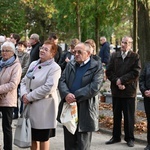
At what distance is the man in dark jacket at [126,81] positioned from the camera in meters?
6.71

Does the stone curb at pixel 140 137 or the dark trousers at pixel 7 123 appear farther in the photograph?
the stone curb at pixel 140 137

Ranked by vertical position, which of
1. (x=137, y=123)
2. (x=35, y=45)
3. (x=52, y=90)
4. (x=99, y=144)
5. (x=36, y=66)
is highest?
(x=35, y=45)

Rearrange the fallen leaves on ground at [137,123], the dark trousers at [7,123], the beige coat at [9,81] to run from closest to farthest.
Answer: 1. the beige coat at [9,81]
2. the dark trousers at [7,123]
3. the fallen leaves on ground at [137,123]

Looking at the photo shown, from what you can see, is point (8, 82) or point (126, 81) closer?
point (8, 82)

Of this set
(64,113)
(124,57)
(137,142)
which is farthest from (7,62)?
(137,142)

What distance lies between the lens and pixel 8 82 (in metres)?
5.68

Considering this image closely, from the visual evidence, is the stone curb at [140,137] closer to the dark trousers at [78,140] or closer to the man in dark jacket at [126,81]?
the man in dark jacket at [126,81]

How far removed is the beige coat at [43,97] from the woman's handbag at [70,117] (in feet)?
0.44

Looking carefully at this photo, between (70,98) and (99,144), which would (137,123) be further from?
(70,98)

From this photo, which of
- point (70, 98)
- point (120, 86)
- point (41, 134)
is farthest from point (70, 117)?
point (120, 86)

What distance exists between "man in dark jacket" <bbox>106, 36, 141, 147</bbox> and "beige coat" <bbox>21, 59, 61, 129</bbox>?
6.44 feet

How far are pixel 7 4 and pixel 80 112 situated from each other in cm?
2314

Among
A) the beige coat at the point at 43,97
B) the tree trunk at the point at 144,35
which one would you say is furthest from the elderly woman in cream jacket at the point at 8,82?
the tree trunk at the point at 144,35

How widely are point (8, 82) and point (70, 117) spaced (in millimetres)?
1264
